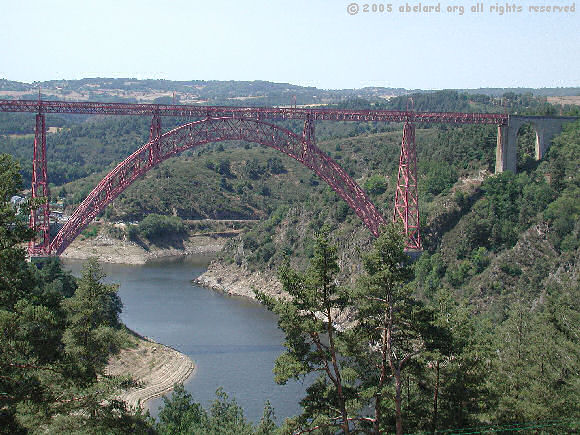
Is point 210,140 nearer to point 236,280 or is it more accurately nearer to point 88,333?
point 236,280

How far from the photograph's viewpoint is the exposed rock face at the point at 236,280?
42.3m

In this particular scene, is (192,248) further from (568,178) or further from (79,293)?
(79,293)

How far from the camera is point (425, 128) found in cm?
6016

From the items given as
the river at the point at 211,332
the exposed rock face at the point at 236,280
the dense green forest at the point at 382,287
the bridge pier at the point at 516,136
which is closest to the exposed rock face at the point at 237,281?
the exposed rock face at the point at 236,280

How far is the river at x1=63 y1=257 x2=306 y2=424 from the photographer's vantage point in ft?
83.7

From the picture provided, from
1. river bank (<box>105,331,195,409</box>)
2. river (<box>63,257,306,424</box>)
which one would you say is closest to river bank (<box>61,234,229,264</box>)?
river (<box>63,257,306,424</box>)

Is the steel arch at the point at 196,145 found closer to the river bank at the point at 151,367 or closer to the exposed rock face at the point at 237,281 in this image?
the river bank at the point at 151,367

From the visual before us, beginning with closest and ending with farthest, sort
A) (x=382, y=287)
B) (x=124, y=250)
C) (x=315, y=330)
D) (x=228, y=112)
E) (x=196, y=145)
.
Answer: (x=315, y=330) → (x=382, y=287) → (x=196, y=145) → (x=228, y=112) → (x=124, y=250)

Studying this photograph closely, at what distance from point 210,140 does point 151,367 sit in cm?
1015

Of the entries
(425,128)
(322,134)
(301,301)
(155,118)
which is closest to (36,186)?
(155,118)

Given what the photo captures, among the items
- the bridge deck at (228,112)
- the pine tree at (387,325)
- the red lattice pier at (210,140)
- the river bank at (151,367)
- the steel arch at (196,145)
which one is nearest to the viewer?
the pine tree at (387,325)

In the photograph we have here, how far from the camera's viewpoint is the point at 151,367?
28.7m

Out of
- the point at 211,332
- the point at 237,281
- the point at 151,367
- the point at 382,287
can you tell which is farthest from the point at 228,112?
the point at 382,287

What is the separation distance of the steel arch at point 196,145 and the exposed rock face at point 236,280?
9.28 m
